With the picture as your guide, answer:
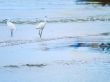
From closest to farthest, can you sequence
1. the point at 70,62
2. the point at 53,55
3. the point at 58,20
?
1. the point at 70,62
2. the point at 53,55
3. the point at 58,20

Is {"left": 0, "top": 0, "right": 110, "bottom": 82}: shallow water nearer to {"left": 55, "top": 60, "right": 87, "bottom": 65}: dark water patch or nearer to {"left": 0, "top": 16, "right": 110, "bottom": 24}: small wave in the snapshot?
{"left": 55, "top": 60, "right": 87, "bottom": 65}: dark water patch

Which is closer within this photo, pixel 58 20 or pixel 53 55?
pixel 53 55

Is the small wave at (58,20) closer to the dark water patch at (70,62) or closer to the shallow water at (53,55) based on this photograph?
the shallow water at (53,55)

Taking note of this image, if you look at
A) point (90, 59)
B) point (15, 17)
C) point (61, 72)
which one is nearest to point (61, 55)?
point (90, 59)

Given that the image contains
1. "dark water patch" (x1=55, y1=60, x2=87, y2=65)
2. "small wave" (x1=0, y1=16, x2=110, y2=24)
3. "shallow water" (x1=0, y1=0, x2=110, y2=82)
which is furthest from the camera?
"small wave" (x1=0, y1=16, x2=110, y2=24)

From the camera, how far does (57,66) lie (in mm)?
13539

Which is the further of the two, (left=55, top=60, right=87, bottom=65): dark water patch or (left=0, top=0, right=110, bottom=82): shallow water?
(left=55, top=60, right=87, bottom=65): dark water patch

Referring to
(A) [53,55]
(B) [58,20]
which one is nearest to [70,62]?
(A) [53,55]

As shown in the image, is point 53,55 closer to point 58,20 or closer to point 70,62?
point 70,62

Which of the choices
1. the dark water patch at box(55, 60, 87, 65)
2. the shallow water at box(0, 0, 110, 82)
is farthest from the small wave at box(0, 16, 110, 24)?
the dark water patch at box(55, 60, 87, 65)

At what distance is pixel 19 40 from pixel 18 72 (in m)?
6.18

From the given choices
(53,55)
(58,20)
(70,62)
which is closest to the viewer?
(70,62)

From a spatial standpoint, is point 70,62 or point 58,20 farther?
point 58,20

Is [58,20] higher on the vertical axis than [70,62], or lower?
lower
